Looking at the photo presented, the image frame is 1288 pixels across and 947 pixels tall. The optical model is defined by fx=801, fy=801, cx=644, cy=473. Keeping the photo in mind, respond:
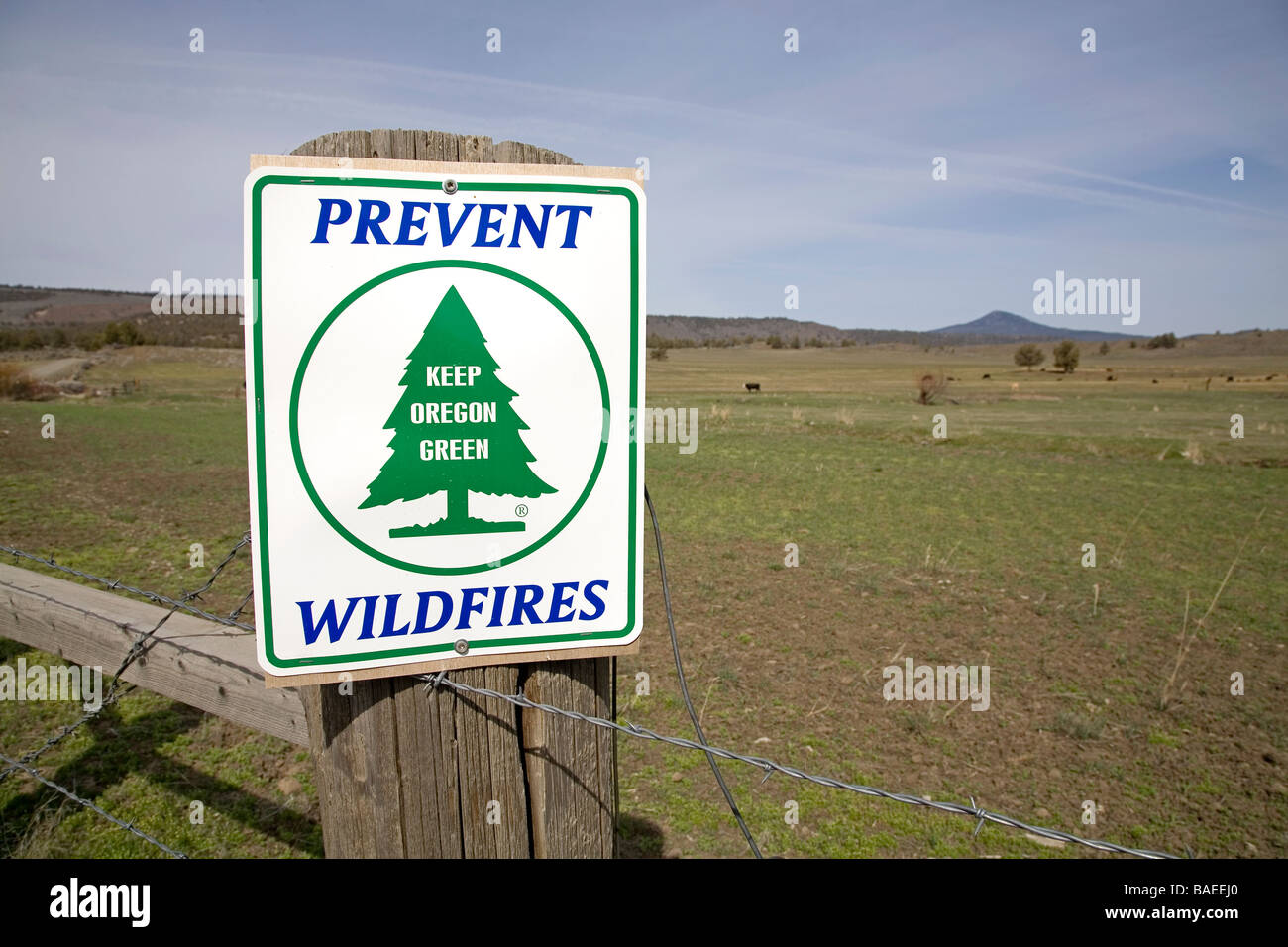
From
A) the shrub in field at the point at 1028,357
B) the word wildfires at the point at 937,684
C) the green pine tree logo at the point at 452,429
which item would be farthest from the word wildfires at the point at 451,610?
the shrub in field at the point at 1028,357

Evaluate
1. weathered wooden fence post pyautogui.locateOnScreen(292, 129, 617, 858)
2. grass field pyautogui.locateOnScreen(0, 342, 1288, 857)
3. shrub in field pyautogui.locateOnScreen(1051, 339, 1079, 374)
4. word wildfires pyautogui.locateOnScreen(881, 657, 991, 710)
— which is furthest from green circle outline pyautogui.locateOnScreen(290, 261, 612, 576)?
shrub in field pyautogui.locateOnScreen(1051, 339, 1079, 374)

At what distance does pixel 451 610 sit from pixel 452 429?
1.29ft

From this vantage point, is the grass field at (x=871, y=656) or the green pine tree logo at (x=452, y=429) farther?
the grass field at (x=871, y=656)

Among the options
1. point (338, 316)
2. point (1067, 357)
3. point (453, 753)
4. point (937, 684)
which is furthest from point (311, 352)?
point (1067, 357)

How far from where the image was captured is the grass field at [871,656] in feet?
13.7

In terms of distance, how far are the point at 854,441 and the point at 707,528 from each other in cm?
1136

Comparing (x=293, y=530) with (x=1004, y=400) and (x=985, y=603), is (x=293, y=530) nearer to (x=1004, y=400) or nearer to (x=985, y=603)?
(x=985, y=603)

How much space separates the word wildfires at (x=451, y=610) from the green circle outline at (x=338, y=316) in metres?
0.06

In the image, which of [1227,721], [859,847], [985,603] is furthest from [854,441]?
[859,847]

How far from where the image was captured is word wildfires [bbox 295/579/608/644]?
168cm

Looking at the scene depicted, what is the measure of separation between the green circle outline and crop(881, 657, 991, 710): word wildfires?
4613mm

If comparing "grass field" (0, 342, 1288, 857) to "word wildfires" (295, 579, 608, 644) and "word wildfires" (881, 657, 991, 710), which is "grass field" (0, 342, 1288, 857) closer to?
"word wildfires" (881, 657, 991, 710)

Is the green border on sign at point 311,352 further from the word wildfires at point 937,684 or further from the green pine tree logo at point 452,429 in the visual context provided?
the word wildfires at point 937,684
